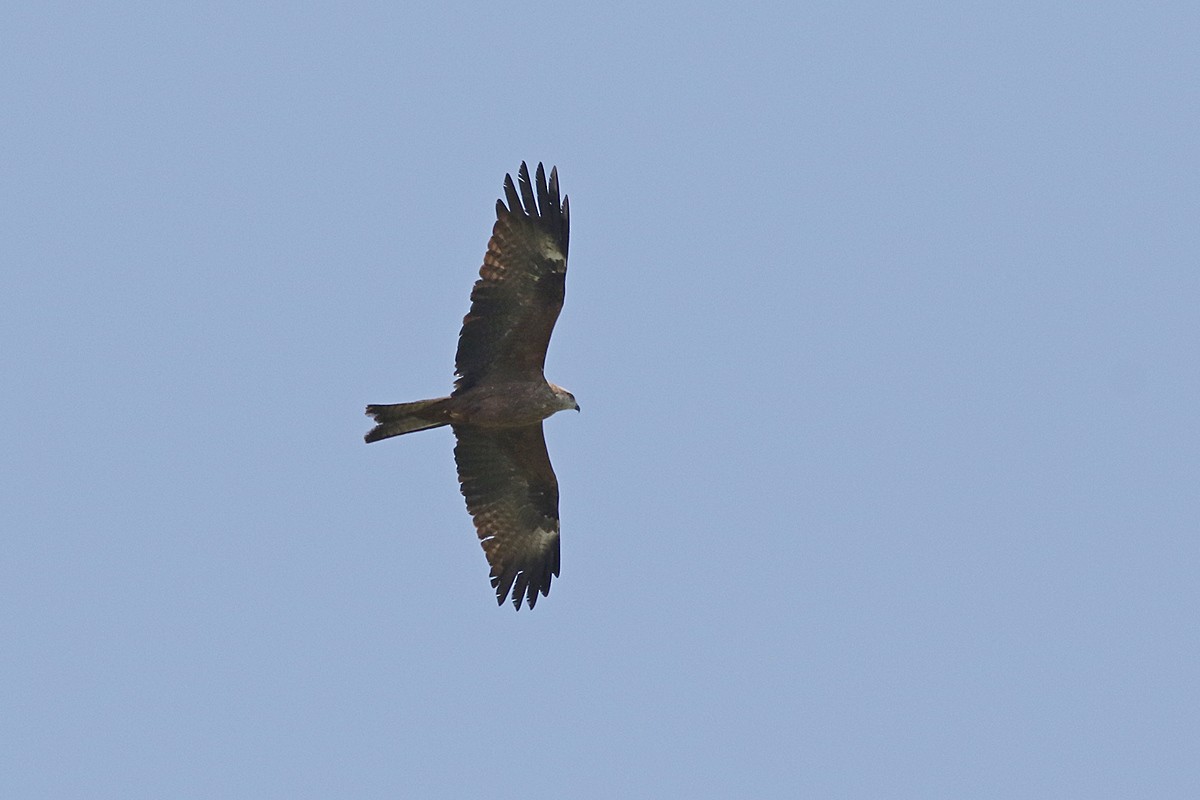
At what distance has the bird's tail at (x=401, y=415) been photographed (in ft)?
55.2

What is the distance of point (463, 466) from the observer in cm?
A: 1775

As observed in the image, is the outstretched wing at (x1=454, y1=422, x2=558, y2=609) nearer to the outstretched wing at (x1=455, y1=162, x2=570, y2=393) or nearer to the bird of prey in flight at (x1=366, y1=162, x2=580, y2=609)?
the bird of prey in flight at (x1=366, y1=162, x2=580, y2=609)

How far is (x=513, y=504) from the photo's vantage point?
59.2ft

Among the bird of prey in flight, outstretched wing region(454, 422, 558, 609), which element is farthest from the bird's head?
outstretched wing region(454, 422, 558, 609)

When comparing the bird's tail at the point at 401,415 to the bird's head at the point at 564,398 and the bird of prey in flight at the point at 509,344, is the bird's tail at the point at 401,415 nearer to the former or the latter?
the bird of prey in flight at the point at 509,344

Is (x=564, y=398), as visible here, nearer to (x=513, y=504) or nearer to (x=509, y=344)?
(x=509, y=344)

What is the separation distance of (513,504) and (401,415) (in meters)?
1.77

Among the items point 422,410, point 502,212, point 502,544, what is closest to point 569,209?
point 502,212

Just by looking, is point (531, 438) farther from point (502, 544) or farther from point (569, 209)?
point (569, 209)

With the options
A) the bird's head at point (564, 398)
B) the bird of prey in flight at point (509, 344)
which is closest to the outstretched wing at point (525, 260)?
the bird of prey in flight at point (509, 344)

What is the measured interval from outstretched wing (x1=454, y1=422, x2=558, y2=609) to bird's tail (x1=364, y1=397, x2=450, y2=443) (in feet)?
2.49

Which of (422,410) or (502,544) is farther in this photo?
(502,544)

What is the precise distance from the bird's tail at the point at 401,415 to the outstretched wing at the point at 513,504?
2.49 feet

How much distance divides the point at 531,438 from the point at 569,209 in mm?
2293
